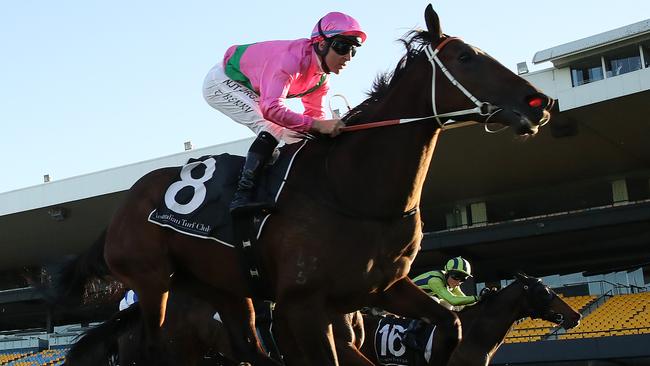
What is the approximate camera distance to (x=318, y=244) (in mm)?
4016

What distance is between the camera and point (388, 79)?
4.49 metres

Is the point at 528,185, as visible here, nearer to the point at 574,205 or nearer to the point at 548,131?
the point at 574,205

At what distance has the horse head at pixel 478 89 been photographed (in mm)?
3838

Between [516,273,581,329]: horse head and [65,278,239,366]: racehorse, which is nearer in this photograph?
[65,278,239,366]: racehorse

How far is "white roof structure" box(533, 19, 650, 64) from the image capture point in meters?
16.1

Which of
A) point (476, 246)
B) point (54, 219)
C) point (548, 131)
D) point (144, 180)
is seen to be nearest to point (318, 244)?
point (144, 180)

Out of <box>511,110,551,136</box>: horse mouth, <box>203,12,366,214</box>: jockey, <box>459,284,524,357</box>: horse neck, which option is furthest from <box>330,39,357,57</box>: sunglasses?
<box>459,284,524,357</box>: horse neck

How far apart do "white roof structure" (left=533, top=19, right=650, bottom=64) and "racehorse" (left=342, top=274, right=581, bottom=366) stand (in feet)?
28.2

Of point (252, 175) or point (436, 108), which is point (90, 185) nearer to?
point (252, 175)

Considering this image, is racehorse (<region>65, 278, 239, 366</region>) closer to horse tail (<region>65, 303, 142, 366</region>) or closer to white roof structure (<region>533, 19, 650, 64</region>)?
horse tail (<region>65, 303, 142, 366</region>)

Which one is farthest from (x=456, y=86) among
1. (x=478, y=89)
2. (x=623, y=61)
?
(x=623, y=61)

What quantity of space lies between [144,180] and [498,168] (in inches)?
627

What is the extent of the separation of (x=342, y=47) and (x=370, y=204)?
91 cm

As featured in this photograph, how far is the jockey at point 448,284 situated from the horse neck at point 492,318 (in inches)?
10.1
